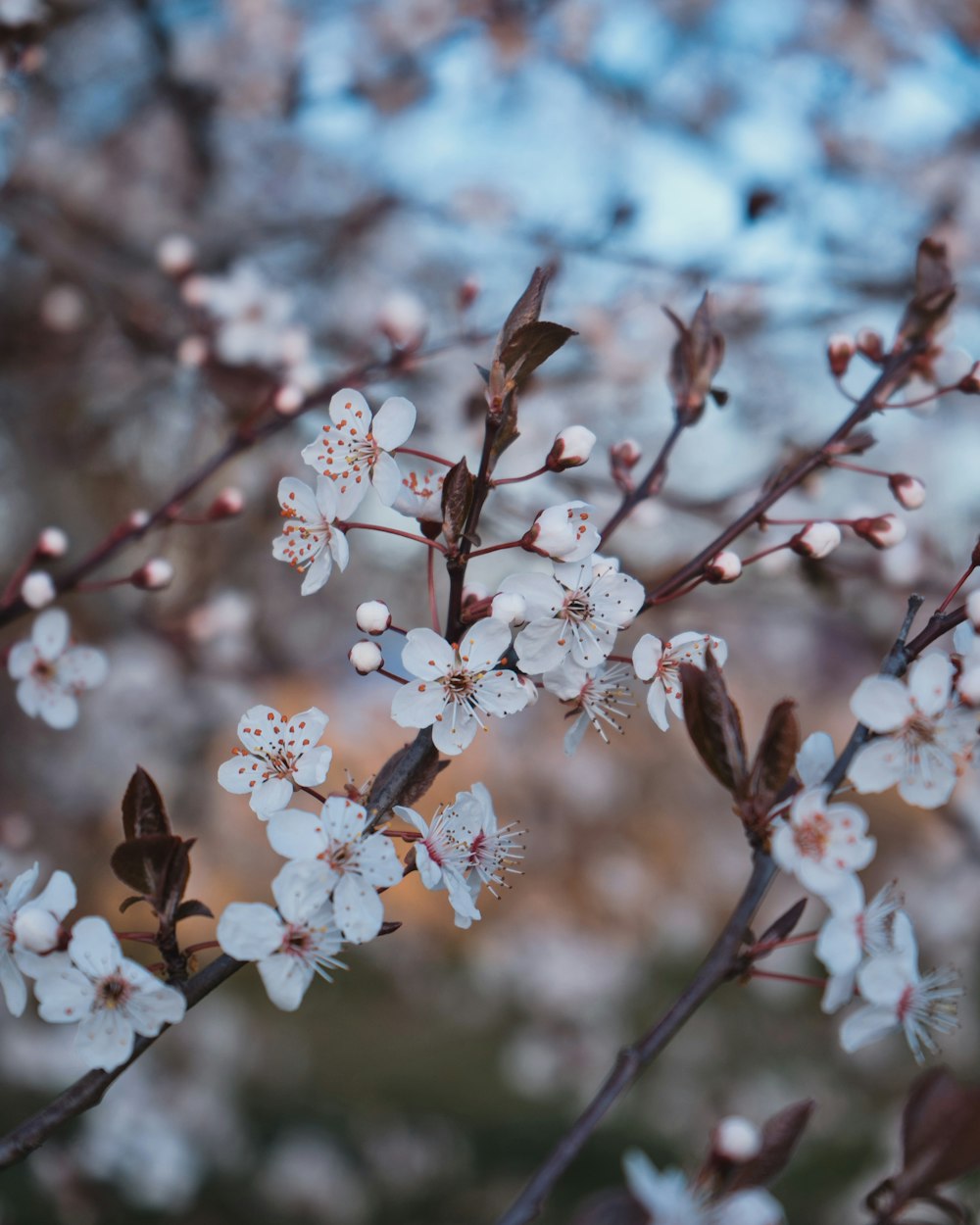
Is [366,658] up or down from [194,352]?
up

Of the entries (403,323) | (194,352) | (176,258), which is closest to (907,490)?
(403,323)

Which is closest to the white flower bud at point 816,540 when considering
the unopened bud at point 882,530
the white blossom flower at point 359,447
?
the unopened bud at point 882,530

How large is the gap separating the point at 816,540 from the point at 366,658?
506 millimetres

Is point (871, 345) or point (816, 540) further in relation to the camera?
point (871, 345)

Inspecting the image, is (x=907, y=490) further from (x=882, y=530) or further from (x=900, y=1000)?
(x=900, y=1000)

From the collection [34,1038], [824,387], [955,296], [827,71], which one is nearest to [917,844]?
[824,387]

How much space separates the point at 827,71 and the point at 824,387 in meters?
1.08

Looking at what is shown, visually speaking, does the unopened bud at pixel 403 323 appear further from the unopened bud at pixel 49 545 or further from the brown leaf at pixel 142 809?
the brown leaf at pixel 142 809

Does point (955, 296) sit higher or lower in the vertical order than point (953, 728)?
higher

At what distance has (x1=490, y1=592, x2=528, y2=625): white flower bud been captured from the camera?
935 millimetres

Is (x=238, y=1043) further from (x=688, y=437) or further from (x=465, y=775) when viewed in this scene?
(x=465, y=775)

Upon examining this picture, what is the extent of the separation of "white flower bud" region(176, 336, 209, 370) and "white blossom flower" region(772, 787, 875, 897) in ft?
4.98

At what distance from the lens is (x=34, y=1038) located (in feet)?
16.2

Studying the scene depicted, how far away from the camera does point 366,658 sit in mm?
1015
